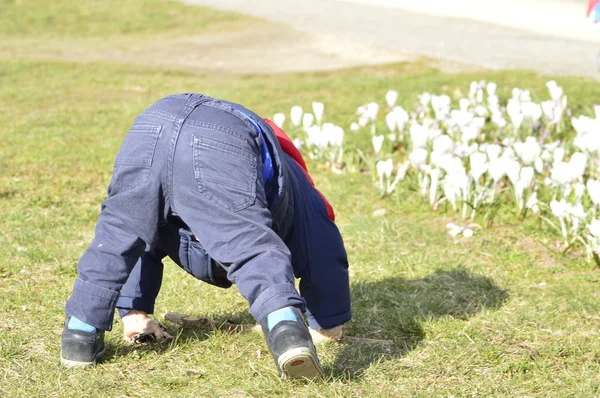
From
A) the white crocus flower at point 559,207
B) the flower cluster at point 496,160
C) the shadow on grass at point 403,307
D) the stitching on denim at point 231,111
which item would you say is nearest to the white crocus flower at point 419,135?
the flower cluster at point 496,160

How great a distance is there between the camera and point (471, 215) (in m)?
4.73

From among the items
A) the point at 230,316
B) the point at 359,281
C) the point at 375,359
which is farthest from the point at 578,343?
the point at 230,316

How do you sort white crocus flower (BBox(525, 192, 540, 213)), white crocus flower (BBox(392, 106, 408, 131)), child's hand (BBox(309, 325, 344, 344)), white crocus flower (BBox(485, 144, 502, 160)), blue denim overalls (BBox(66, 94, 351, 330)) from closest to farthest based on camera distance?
blue denim overalls (BBox(66, 94, 351, 330))
child's hand (BBox(309, 325, 344, 344))
white crocus flower (BBox(525, 192, 540, 213))
white crocus flower (BBox(485, 144, 502, 160))
white crocus flower (BBox(392, 106, 408, 131))

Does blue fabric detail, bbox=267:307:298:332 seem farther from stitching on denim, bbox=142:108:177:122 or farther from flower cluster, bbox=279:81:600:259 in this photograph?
flower cluster, bbox=279:81:600:259

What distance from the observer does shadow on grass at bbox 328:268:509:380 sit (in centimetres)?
303

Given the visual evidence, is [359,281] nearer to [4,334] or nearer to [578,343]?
[578,343]

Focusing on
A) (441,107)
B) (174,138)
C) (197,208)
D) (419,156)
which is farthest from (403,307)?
(441,107)

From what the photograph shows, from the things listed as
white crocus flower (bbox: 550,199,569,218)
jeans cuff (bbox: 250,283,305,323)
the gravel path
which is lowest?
the gravel path

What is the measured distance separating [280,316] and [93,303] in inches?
24.6

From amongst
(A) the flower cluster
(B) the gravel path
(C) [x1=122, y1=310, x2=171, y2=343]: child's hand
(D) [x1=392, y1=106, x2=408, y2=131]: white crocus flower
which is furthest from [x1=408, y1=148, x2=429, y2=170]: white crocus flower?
(B) the gravel path

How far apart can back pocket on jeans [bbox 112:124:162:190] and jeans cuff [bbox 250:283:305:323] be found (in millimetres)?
495

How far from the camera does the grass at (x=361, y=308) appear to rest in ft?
9.14

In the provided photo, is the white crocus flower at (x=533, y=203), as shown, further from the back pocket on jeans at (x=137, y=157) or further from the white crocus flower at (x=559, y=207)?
the back pocket on jeans at (x=137, y=157)

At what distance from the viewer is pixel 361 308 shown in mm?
3553
